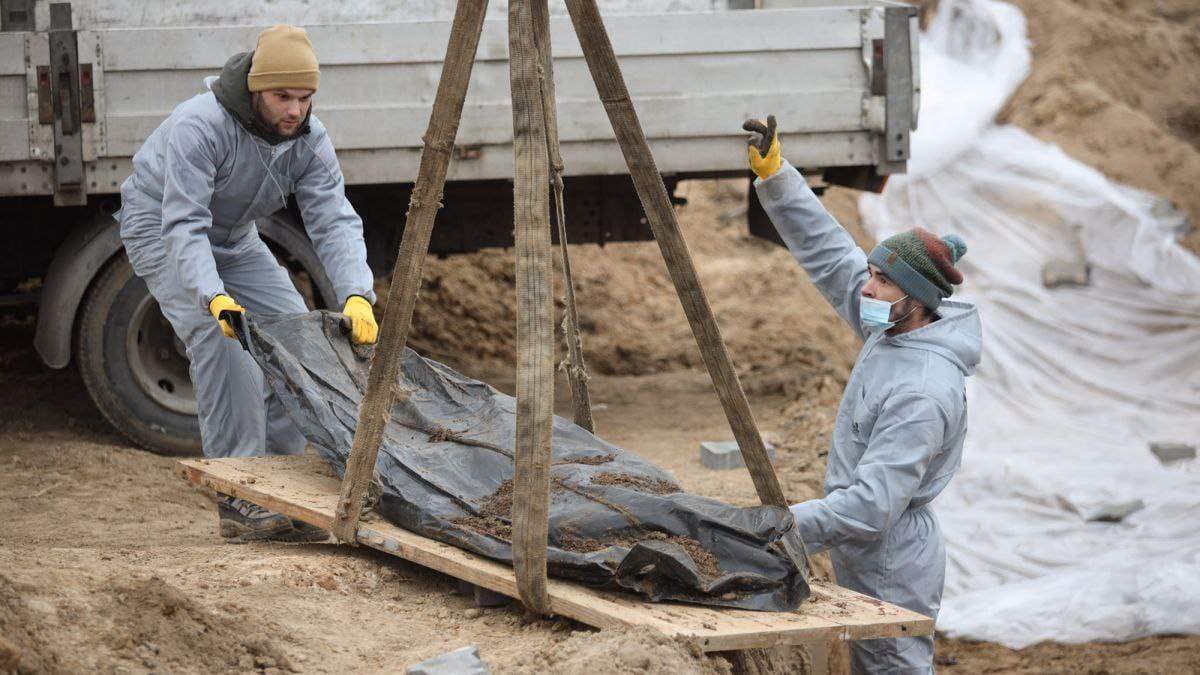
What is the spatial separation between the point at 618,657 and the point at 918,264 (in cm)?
148

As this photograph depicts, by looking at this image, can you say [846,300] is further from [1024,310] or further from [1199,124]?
[1199,124]

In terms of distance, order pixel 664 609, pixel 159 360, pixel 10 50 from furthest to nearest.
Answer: pixel 159 360, pixel 10 50, pixel 664 609

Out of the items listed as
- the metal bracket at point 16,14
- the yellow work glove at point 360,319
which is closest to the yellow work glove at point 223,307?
the yellow work glove at point 360,319

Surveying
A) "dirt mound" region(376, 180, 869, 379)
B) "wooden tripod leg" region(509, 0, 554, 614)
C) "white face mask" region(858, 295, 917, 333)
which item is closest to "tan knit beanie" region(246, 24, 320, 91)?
"wooden tripod leg" region(509, 0, 554, 614)

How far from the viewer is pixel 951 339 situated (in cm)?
379

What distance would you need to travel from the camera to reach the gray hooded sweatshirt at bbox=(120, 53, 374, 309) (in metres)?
4.41

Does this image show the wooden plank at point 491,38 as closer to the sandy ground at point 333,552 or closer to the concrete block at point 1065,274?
the sandy ground at point 333,552

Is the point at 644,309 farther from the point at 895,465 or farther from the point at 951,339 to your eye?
the point at 895,465

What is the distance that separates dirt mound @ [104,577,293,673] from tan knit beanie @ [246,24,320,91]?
5.81ft

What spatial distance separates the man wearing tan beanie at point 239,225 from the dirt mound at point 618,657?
1.46m

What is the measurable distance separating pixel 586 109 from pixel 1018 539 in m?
3.33

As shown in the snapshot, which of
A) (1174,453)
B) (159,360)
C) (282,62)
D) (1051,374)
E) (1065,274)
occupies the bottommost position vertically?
(1174,453)

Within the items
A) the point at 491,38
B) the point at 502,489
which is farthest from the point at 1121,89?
the point at 502,489

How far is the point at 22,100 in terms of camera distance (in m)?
5.95
